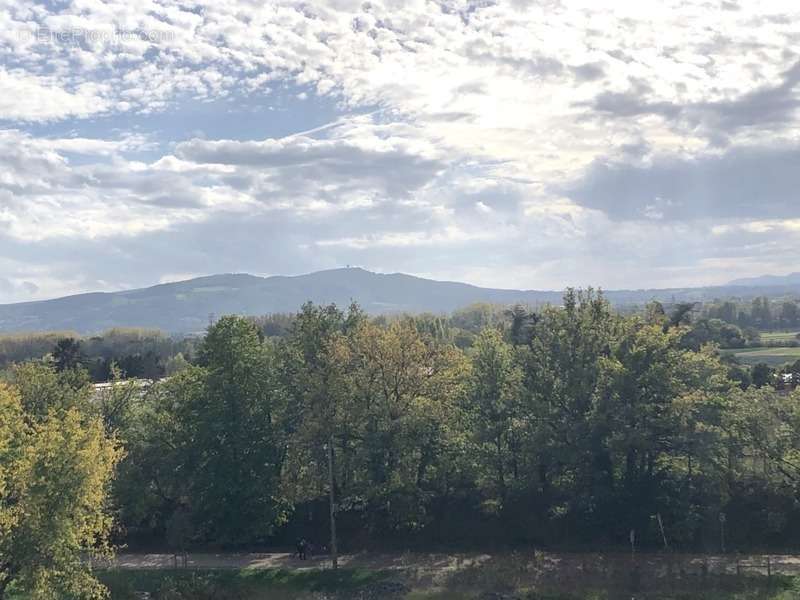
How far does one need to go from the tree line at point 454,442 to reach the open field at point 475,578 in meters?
2.23

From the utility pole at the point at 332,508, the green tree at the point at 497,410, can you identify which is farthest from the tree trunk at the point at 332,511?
the green tree at the point at 497,410

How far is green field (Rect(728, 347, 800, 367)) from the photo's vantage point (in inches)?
3745

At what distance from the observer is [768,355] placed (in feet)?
343

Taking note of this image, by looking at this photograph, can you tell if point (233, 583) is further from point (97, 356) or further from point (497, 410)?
point (97, 356)

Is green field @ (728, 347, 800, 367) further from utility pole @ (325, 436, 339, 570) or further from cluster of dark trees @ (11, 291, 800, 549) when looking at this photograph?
utility pole @ (325, 436, 339, 570)

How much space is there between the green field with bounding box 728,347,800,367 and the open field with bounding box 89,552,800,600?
208ft

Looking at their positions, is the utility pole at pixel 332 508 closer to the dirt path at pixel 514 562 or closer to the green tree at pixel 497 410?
the dirt path at pixel 514 562

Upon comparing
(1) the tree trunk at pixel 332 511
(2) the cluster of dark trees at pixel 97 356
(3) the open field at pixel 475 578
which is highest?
(2) the cluster of dark trees at pixel 97 356

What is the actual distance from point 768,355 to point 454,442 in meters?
82.0

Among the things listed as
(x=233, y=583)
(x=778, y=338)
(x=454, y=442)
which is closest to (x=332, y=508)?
(x=233, y=583)

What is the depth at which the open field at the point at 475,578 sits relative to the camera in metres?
33.4

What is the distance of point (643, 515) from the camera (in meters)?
39.2

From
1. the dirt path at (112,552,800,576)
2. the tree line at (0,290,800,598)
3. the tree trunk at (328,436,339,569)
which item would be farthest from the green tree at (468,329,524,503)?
the tree trunk at (328,436,339,569)

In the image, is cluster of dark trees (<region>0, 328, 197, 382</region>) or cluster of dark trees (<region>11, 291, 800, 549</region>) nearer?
cluster of dark trees (<region>11, 291, 800, 549</region>)
